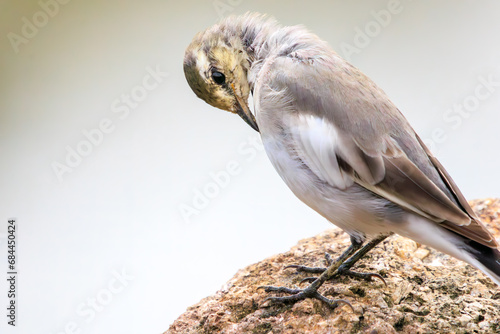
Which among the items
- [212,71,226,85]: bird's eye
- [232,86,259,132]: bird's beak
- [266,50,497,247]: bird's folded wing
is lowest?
[266,50,497,247]: bird's folded wing

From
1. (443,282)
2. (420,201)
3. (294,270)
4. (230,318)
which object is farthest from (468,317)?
(230,318)

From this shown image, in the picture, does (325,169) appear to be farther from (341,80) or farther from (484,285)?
(484,285)

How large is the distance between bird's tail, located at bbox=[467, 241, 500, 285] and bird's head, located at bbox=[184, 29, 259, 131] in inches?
47.4

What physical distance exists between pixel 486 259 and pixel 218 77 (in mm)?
1537

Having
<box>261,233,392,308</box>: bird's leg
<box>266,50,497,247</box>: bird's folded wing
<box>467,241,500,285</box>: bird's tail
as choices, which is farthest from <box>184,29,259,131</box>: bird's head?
<box>467,241,500,285</box>: bird's tail

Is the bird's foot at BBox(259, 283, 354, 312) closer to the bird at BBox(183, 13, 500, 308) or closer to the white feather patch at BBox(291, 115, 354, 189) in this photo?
the bird at BBox(183, 13, 500, 308)

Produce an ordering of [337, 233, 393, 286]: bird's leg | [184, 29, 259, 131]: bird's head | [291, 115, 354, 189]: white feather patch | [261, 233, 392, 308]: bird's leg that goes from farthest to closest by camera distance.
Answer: [184, 29, 259, 131]: bird's head → [337, 233, 393, 286]: bird's leg → [261, 233, 392, 308]: bird's leg → [291, 115, 354, 189]: white feather patch

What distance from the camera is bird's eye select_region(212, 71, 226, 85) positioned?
2894mm

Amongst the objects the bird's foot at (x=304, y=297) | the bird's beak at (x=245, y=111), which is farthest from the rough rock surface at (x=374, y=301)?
the bird's beak at (x=245, y=111)

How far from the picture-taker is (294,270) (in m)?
2.79

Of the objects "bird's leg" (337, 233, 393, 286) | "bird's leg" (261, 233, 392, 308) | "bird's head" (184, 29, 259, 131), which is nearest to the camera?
"bird's leg" (261, 233, 392, 308)

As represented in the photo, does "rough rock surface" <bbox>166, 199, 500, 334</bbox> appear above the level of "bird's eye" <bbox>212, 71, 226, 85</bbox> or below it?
below

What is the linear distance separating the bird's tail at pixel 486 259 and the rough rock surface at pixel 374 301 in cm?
32

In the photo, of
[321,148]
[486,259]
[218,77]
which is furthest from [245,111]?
[486,259]
